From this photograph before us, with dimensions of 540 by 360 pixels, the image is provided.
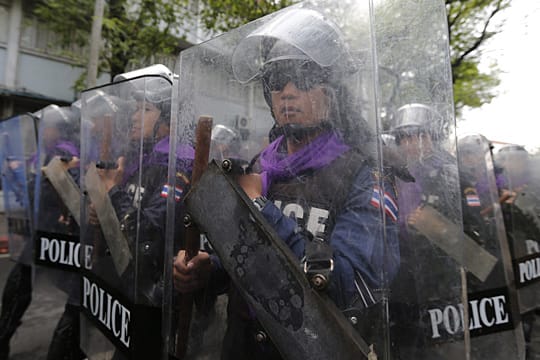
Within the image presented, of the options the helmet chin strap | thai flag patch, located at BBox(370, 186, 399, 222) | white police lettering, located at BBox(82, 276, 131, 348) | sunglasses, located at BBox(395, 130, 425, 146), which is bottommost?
white police lettering, located at BBox(82, 276, 131, 348)

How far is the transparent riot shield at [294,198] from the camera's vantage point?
37.1 inches

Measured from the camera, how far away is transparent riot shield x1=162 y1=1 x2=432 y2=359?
37.1 inches

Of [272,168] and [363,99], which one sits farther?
[272,168]

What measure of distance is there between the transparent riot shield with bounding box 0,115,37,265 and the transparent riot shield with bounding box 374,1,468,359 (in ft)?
10.7

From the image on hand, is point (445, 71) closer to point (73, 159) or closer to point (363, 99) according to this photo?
point (363, 99)

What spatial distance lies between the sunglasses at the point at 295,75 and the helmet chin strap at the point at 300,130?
12 cm

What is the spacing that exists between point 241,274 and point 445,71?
1023mm

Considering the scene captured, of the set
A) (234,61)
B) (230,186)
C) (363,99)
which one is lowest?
(230,186)

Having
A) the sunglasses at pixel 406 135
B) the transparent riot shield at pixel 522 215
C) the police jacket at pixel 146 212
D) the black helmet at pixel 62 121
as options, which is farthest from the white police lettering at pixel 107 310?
the transparent riot shield at pixel 522 215

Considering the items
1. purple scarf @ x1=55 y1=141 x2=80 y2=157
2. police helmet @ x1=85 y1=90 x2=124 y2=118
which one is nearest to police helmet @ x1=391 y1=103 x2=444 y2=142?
police helmet @ x1=85 y1=90 x2=124 y2=118

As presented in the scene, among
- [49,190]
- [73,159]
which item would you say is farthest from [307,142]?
[49,190]

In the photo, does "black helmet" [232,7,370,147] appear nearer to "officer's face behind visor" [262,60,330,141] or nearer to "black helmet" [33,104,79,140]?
"officer's face behind visor" [262,60,330,141]

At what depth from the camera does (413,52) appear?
1260 millimetres

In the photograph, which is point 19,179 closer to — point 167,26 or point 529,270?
point 529,270
